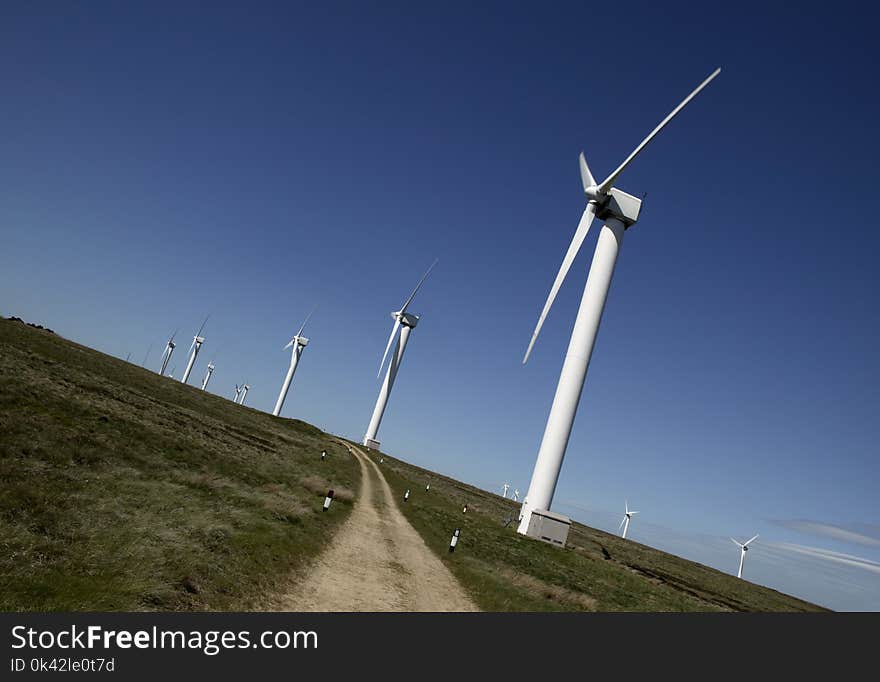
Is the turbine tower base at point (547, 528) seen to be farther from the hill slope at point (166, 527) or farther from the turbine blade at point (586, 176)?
the turbine blade at point (586, 176)

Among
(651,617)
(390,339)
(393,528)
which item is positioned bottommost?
(393,528)

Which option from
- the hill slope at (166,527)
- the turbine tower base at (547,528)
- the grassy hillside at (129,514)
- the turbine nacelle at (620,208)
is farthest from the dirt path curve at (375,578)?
the turbine nacelle at (620,208)

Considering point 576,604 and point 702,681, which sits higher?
point 702,681

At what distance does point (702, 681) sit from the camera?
10000mm

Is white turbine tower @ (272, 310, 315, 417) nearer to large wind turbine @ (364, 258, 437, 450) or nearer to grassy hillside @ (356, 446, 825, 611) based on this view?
large wind turbine @ (364, 258, 437, 450)

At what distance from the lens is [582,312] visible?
143ft

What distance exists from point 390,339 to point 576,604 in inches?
3840

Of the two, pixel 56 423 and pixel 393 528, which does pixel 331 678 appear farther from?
pixel 56 423

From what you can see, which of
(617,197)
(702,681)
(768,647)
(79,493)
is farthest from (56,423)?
(617,197)

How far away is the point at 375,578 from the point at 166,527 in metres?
6.32

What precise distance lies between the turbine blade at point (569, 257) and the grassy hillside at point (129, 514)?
21193 millimetres

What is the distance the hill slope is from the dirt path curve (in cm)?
60

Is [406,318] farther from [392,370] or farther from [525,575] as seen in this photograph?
[525,575]

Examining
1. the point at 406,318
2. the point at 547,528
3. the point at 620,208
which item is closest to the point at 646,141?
the point at 620,208
